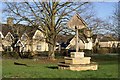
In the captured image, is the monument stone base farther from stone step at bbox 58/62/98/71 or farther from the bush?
the bush

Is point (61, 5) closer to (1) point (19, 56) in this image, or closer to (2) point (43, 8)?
(2) point (43, 8)

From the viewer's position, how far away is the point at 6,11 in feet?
121

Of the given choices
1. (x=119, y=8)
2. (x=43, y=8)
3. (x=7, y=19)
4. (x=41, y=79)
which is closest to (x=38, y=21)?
(x=43, y=8)

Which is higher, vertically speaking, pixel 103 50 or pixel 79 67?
pixel 103 50

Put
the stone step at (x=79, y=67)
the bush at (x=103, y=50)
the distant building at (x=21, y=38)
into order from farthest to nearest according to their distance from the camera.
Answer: the bush at (x=103, y=50)
the distant building at (x=21, y=38)
the stone step at (x=79, y=67)

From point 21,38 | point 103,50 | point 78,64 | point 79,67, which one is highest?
point 21,38

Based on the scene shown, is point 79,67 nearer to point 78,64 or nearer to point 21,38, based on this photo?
point 78,64

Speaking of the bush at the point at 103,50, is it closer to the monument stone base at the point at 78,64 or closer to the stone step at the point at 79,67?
the monument stone base at the point at 78,64

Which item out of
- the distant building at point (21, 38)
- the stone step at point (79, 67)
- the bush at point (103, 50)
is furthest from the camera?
the bush at point (103, 50)

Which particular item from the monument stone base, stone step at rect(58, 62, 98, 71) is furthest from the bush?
stone step at rect(58, 62, 98, 71)

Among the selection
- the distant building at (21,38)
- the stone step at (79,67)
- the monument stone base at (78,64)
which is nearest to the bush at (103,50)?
the distant building at (21,38)

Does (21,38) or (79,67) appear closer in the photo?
(79,67)

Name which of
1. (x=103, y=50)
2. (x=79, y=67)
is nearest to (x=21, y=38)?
(x=103, y=50)

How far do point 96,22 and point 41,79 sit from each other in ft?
93.8
